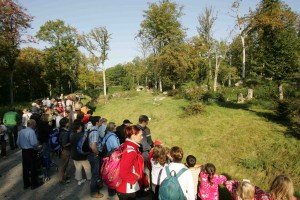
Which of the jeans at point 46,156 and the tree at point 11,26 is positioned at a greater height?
the tree at point 11,26

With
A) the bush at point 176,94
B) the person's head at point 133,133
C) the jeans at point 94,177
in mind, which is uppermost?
the person's head at point 133,133

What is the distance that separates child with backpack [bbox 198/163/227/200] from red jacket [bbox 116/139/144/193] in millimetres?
1849

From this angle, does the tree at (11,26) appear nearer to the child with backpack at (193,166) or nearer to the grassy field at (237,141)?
the grassy field at (237,141)

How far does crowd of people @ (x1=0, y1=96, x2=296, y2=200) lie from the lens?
4.37 metres

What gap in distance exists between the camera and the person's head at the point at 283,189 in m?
3.93

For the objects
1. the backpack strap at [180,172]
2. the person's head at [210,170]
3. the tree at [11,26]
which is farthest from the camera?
the tree at [11,26]

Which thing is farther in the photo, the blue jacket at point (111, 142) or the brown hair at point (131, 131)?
the blue jacket at point (111, 142)

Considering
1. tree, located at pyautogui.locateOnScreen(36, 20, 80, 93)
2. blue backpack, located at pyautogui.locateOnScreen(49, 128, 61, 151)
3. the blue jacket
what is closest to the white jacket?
the blue jacket

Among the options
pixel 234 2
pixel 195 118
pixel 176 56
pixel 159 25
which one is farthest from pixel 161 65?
pixel 195 118

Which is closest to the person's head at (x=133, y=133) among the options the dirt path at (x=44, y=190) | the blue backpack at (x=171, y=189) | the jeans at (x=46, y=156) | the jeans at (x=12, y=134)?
the blue backpack at (x=171, y=189)

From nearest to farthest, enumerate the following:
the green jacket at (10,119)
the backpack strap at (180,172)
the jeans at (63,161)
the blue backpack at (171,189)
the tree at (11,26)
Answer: the blue backpack at (171,189) < the backpack strap at (180,172) < the jeans at (63,161) < the green jacket at (10,119) < the tree at (11,26)

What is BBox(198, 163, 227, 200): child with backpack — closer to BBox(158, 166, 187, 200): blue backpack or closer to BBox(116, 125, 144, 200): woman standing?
BBox(158, 166, 187, 200): blue backpack

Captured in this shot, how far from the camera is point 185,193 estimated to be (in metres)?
4.38

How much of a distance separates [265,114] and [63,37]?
46450 millimetres
